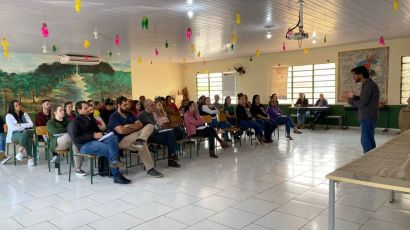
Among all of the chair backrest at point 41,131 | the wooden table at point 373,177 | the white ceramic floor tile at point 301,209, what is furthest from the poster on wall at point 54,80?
the wooden table at point 373,177

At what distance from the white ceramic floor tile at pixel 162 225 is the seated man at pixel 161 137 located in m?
2.09

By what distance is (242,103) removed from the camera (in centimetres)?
698

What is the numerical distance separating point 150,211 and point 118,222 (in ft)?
1.18

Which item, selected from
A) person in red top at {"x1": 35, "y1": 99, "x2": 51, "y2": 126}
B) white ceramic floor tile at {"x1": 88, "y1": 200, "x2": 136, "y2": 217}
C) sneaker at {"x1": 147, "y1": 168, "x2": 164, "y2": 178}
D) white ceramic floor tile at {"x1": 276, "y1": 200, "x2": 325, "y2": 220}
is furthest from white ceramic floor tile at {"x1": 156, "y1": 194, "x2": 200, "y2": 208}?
person in red top at {"x1": 35, "y1": 99, "x2": 51, "y2": 126}

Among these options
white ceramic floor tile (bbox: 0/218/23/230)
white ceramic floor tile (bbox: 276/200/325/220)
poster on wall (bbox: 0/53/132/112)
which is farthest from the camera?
poster on wall (bbox: 0/53/132/112)

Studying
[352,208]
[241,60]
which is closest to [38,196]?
[352,208]

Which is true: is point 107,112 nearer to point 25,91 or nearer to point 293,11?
point 293,11

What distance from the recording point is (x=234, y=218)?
293 centimetres

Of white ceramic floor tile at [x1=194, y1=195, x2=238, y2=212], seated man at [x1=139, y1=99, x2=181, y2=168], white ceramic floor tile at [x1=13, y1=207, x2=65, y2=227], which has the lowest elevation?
white ceramic floor tile at [x1=13, y1=207, x2=65, y2=227]

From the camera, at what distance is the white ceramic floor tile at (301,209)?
2960mm

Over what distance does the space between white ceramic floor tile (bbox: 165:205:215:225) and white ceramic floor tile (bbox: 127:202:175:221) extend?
11 centimetres

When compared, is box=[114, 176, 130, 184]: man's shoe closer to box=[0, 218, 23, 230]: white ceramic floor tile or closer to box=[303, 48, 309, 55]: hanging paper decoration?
box=[0, 218, 23, 230]: white ceramic floor tile

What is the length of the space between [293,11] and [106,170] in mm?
3782

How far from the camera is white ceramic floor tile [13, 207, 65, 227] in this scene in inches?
117
